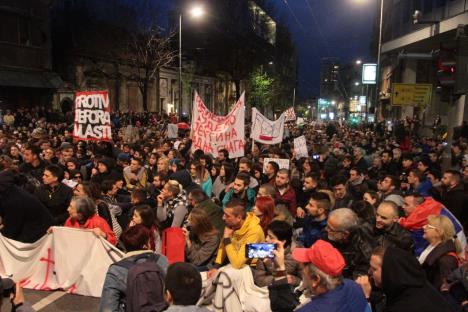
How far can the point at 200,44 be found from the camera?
50656 millimetres

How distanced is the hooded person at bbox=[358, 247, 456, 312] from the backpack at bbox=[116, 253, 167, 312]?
1.52 metres

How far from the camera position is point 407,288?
2.96 metres

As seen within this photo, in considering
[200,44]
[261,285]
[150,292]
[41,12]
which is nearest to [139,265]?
[150,292]

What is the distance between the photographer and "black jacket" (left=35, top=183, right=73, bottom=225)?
6502 mm

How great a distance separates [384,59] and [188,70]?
2150 cm

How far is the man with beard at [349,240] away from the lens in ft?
13.7

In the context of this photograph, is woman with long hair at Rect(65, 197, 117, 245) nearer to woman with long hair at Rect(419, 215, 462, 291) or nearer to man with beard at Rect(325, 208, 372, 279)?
man with beard at Rect(325, 208, 372, 279)

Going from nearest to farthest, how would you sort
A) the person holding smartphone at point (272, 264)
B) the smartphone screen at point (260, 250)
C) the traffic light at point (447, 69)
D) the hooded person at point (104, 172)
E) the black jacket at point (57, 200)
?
the smartphone screen at point (260, 250) → the person holding smartphone at point (272, 264) → the black jacket at point (57, 200) → the traffic light at point (447, 69) → the hooded person at point (104, 172)

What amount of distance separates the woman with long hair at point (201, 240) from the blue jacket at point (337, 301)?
207 cm

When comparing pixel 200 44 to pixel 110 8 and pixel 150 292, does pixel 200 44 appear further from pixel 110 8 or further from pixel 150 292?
pixel 150 292

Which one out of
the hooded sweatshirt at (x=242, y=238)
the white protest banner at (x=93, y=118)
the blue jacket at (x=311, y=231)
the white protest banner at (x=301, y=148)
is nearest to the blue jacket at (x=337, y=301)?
the hooded sweatshirt at (x=242, y=238)

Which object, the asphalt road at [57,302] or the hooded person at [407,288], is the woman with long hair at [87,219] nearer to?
the asphalt road at [57,302]

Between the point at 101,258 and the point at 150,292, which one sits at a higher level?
the point at 150,292

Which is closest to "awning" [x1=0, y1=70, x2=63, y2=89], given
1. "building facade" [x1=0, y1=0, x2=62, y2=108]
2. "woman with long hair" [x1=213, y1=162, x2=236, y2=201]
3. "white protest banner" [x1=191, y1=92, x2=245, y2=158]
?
"building facade" [x1=0, y1=0, x2=62, y2=108]
